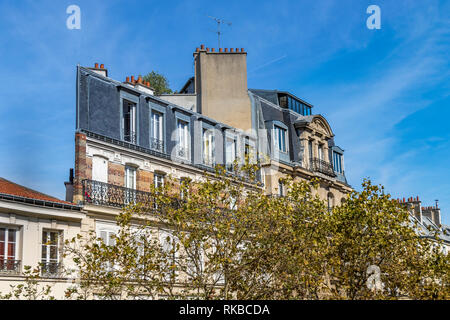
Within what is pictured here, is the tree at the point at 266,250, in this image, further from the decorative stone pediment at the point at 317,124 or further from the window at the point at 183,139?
the decorative stone pediment at the point at 317,124

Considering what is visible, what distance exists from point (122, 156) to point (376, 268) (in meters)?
10.4

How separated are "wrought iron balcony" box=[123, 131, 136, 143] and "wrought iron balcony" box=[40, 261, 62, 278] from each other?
236 inches

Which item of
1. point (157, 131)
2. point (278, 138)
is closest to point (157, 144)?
point (157, 131)

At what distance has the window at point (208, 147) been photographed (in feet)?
86.1

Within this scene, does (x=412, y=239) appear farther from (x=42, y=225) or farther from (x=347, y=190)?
(x=347, y=190)

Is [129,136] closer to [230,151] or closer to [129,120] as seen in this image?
[129,120]

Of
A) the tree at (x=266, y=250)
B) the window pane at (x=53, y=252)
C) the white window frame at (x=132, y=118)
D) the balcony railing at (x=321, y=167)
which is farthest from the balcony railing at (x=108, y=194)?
the balcony railing at (x=321, y=167)

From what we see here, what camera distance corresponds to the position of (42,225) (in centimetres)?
1859

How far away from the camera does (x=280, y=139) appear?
31.1 metres

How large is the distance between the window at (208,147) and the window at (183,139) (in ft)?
4.09

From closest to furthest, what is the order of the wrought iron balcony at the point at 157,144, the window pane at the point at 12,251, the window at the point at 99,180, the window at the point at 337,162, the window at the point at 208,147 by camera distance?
1. the window pane at the point at 12,251
2. the window at the point at 99,180
3. the wrought iron balcony at the point at 157,144
4. the window at the point at 208,147
5. the window at the point at 337,162

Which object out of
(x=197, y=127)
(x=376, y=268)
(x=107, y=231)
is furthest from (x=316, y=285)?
(x=197, y=127)

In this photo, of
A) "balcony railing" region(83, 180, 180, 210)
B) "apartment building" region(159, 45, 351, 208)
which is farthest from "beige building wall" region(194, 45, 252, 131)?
"balcony railing" region(83, 180, 180, 210)

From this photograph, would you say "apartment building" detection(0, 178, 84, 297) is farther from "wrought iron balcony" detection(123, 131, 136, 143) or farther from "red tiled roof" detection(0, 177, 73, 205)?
"wrought iron balcony" detection(123, 131, 136, 143)
